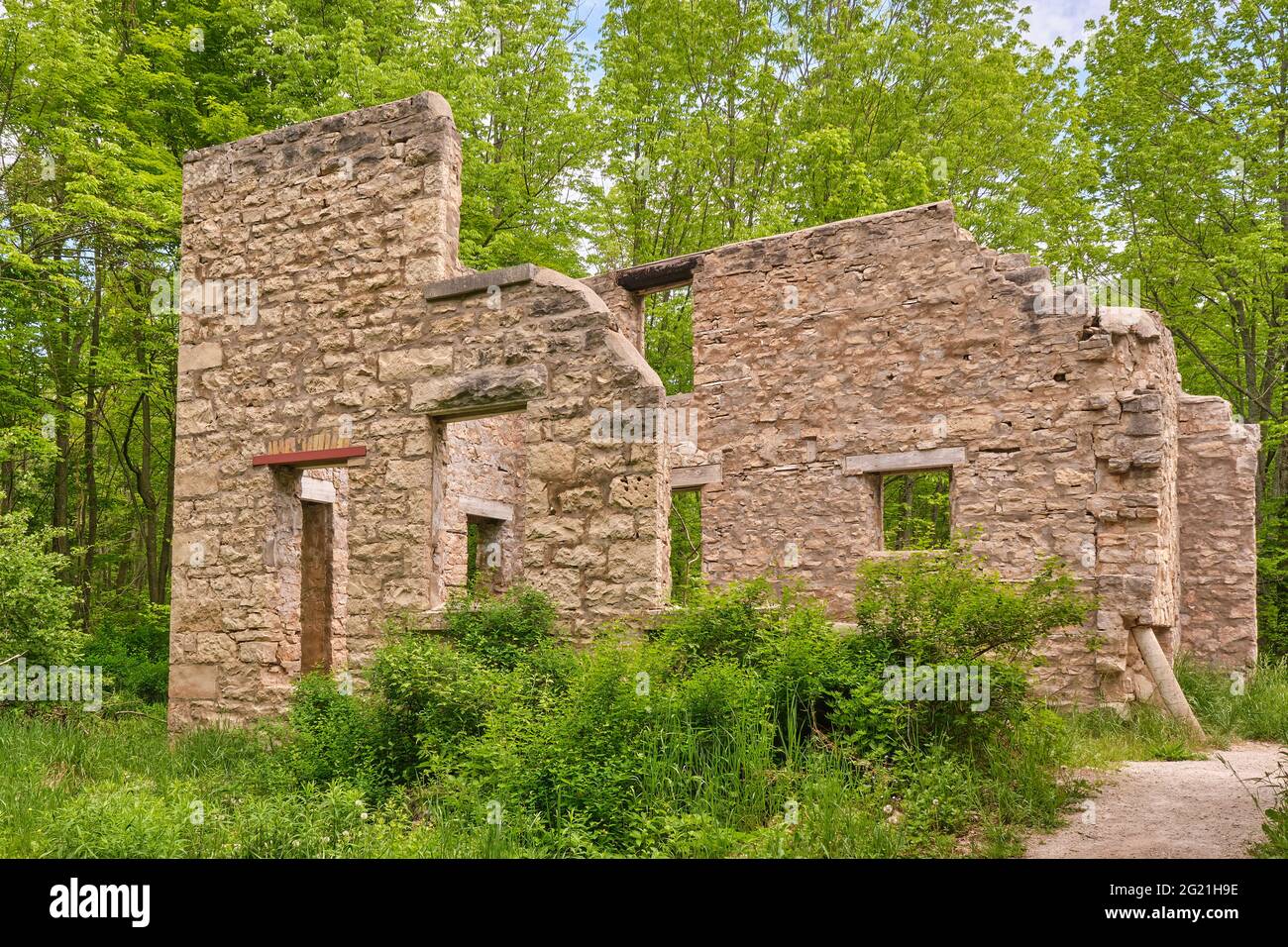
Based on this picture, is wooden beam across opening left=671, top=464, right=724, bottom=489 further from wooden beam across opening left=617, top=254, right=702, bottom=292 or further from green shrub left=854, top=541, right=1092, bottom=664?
green shrub left=854, top=541, right=1092, bottom=664

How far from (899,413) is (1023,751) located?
5.19 m

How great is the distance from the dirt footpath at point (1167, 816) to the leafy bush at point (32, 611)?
29.7ft

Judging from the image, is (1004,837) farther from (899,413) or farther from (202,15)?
(202,15)

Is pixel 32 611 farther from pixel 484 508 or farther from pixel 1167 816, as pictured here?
pixel 1167 816

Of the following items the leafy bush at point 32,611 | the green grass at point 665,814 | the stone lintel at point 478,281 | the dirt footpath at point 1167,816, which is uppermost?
the stone lintel at point 478,281

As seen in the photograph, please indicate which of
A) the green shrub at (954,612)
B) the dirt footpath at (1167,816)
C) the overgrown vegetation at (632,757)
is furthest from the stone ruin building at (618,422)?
the dirt footpath at (1167,816)

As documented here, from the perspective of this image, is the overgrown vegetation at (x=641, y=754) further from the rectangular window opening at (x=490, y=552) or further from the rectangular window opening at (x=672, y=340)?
the rectangular window opening at (x=672, y=340)

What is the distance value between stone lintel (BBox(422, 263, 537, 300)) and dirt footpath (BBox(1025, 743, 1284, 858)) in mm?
5357

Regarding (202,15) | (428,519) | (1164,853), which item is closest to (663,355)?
(202,15)

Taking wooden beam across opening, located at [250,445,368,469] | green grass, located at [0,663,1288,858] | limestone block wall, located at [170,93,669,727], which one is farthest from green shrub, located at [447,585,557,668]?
wooden beam across opening, located at [250,445,368,469]

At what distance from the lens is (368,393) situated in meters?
8.32

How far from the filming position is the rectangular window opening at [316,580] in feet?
39.6

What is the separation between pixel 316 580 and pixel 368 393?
472 cm

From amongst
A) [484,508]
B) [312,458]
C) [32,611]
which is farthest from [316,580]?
[312,458]
